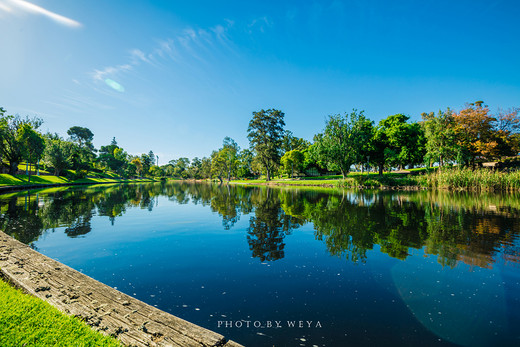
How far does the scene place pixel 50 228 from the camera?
40.2 ft

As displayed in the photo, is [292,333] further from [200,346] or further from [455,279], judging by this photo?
[455,279]

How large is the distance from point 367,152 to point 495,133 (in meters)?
23.8

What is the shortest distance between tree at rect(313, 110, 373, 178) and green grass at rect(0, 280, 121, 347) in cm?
5049

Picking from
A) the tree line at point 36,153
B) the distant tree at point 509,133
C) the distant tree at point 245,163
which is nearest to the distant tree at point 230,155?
the distant tree at point 245,163

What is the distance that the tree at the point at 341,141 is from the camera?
5050 cm

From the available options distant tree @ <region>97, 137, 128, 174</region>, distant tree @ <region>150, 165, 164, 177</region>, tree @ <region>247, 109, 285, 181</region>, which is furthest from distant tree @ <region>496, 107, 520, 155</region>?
distant tree @ <region>150, 165, 164, 177</region>

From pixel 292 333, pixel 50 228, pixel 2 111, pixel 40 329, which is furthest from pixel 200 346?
pixel 2 111

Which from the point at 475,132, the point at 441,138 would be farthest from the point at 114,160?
the point at 475,132

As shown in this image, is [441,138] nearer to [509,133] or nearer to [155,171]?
[509,133]

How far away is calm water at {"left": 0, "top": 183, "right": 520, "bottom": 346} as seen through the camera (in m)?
4.15

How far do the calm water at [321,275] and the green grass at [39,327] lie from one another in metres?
1.66

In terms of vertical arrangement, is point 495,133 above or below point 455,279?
above

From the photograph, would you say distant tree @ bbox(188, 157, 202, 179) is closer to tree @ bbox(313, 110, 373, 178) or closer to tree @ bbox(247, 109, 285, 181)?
tree @ bbox(247, 109, 285, 181)

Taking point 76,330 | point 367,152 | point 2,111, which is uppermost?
point 2,111
